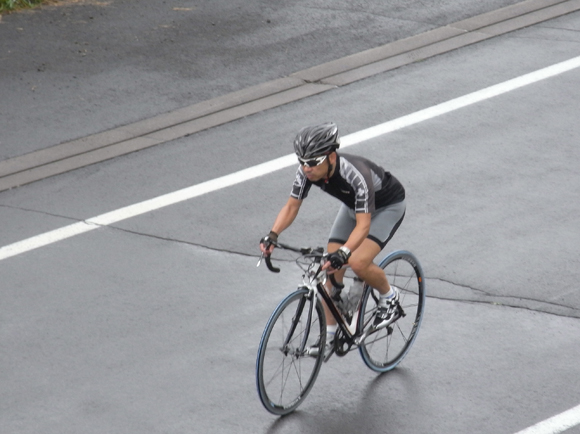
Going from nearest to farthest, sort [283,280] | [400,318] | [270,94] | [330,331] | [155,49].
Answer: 1. [330,331]
2. [400,318]
3. [283,280]
4. [270,94]
5. [155,49]

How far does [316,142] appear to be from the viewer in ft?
21.1

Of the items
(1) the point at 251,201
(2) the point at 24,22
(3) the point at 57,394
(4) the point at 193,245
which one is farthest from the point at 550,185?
(2) the point at 24,22

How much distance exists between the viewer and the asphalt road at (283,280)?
22.9 ft

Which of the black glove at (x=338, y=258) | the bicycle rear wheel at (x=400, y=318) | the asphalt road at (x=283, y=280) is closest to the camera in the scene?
the black glove at (x=338, y=258)

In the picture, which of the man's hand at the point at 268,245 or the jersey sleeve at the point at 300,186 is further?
the jersey sleeve at the point at 300,186

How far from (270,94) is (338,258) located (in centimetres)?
679

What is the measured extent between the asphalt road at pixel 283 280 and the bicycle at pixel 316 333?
160 millimetres

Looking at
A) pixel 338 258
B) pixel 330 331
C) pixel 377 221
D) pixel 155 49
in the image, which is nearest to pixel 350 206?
pixel 377 221

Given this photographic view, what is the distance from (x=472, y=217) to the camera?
9.65 metres

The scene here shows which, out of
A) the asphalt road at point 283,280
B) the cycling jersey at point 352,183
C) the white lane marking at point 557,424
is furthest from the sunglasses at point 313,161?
the white lane marking at point 557,424

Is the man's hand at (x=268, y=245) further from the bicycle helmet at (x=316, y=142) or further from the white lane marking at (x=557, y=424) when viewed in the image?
the white lane marking at (x=557, y=424)

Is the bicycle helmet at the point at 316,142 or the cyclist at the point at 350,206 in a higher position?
the bicycle helmet at the point at 316,142

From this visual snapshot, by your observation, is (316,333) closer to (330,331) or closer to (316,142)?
(330,331)

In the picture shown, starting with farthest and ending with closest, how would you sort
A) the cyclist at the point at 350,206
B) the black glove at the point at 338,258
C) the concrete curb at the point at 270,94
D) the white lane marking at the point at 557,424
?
the concrete curb at the point at 270,94 < the white lane marking at the point at 557,424 < the cyclist at the point at 350,206 < the black glove at the point at 338,258
